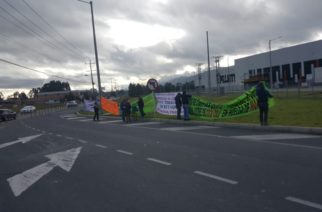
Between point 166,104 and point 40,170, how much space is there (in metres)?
15.1

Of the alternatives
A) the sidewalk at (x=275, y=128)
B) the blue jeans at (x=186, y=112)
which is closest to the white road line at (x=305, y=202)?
the sidewalk at (x=275, y=128)

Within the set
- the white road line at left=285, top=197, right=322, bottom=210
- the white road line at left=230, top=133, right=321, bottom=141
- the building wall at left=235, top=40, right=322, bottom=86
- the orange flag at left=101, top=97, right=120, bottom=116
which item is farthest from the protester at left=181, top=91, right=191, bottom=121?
the building wall at left=235, top=40, right=322, bottom=86

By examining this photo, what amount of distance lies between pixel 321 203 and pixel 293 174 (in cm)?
167

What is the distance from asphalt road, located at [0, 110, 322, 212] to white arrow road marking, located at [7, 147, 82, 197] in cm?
2

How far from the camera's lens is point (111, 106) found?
3325 cm

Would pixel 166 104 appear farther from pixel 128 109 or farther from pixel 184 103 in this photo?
pixel 184 103

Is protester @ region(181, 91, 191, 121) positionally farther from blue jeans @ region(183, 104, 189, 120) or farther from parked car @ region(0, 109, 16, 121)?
parked car @ region(0, 109, 16, 121)

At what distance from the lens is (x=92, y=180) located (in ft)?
22.8

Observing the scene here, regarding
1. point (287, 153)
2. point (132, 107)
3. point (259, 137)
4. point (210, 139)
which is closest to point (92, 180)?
point (287, 153)

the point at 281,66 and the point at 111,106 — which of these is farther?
the point at 281,66

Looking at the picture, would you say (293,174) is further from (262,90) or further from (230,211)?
(262,90)

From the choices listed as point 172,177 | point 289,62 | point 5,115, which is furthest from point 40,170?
point 289,62

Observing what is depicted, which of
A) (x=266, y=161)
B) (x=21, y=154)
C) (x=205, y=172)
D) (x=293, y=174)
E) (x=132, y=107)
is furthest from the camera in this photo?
(x=132, y=107)

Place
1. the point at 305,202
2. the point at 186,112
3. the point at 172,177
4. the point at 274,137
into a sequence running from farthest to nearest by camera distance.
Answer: the point at 186,112
the point at 274,137
the point at 172,177
the point at 305,202
